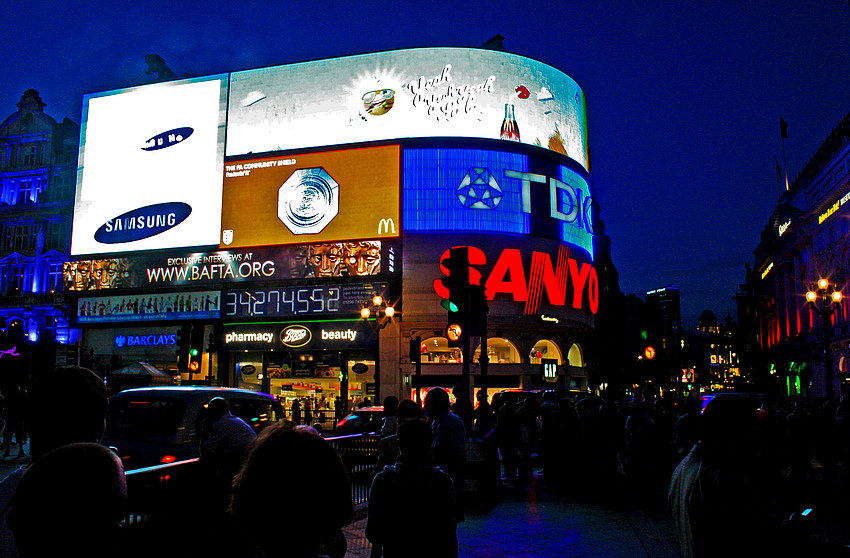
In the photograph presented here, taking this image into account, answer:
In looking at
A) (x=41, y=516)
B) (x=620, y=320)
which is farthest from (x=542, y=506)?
(x=620, y=320)

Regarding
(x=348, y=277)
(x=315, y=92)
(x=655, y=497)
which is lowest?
(x=655, y=497)

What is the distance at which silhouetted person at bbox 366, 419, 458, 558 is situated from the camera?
14.2 feet

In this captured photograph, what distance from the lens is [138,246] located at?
43531mm

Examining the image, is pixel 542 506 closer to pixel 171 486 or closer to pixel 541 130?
pixel 171 486

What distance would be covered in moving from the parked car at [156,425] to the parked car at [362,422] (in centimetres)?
676

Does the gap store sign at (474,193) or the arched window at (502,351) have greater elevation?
the gap store sign at (474,193)

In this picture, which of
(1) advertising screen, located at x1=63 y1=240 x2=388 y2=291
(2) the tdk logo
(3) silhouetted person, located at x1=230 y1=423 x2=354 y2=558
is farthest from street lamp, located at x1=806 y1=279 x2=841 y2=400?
(2) the tdk logo

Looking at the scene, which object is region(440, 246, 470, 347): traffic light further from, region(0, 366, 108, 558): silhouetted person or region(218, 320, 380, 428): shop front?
region(218, 320, 380, 428): shop front

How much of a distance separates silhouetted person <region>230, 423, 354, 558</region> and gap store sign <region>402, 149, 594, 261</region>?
37.9 meters

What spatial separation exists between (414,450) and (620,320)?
377 ft

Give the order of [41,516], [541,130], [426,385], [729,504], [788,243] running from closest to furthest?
[41,516] → [729,504] → [426,385] → [541,130] → [788,243]

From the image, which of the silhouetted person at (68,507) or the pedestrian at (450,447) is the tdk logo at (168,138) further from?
the silhouetted person at (68,507)

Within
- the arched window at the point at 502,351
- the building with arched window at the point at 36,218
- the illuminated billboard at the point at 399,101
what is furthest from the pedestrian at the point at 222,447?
the building with arched window at the point at 36,218

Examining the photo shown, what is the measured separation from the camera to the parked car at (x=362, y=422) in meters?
18.0
